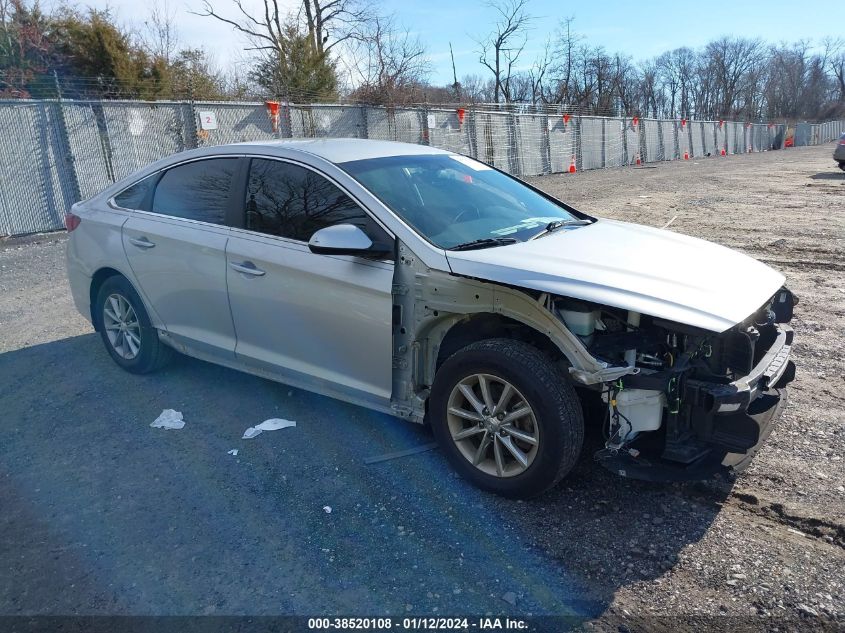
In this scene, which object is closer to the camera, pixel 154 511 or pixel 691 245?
pixel 154 511

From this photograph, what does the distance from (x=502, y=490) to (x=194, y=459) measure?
1.83 meters

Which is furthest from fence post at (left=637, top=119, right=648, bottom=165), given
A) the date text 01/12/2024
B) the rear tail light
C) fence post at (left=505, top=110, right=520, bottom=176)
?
the date text 01/12/2024

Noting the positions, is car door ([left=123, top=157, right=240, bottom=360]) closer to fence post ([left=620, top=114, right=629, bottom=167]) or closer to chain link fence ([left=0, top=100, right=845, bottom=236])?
chain link fence ([left=0, top=100, right=845, bottom=236])

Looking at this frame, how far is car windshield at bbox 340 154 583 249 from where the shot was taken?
3.70 meters

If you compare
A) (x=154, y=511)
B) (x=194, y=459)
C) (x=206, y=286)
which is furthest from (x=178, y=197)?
(x=154, y=511)

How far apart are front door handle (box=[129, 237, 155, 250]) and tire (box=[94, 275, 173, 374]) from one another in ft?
1.17

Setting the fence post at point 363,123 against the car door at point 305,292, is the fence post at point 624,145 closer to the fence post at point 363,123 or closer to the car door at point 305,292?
the fence post at point 363,123

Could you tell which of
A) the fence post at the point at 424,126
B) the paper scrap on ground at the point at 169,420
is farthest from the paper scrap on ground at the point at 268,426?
the fence post at the point at 424,126

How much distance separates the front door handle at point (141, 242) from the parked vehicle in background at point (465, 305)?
0.06 ft

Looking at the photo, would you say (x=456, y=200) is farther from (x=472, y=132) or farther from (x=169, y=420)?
(x=472, y=132)

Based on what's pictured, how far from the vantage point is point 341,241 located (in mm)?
3459

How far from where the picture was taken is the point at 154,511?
3.39 m

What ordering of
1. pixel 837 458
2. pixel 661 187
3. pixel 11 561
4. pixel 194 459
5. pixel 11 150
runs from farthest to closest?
pixel 661 187 → pixel 11 150 → pixel 194 459 → pixel 837 458 → pixel 11 561

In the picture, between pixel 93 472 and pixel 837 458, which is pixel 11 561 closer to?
pixel 93 472
